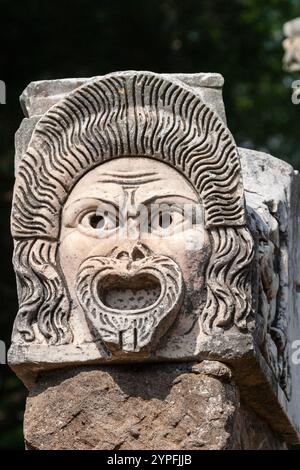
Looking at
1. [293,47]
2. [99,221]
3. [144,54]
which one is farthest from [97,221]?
[144,54]

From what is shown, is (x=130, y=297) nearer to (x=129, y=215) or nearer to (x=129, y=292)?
(x=129, y=292)

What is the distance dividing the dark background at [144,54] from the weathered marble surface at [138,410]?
17.7ft

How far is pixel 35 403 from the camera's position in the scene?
648cm

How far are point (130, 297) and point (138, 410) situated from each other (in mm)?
403

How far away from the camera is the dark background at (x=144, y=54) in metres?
12.4

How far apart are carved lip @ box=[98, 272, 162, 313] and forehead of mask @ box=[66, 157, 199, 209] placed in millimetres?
307

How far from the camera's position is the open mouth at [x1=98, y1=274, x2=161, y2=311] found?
20.8 ft

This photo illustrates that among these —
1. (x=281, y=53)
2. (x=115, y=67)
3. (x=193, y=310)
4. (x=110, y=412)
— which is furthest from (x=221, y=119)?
(x=281, y=53)

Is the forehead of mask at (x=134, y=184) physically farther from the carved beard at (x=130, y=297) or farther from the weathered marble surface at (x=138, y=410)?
the weathered marble surface at (x=138, y=410)

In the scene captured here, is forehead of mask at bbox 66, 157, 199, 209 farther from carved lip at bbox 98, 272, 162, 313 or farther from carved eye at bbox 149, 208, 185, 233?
carved lip at bbox 98, 272, 162, 313

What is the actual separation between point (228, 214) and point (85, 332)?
67 centimetres

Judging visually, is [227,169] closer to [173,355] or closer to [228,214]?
[228,214]

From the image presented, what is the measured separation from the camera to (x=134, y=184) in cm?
653

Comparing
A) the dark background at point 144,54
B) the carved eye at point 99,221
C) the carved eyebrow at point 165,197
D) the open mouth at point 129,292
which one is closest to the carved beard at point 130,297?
the open mouth at point 129,292
